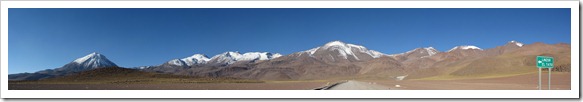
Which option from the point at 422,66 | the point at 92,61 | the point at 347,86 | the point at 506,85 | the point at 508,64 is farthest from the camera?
the point at 422,66

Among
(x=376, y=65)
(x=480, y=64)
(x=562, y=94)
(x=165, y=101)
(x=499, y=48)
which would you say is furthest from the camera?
(x=376, y=65)

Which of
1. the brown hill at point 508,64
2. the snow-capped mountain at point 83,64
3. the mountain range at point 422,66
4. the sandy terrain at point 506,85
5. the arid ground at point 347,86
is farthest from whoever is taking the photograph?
the snow-capped mountain at point 83,64

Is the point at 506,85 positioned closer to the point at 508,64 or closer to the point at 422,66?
the point at 508,64

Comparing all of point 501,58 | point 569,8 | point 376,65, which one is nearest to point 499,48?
point 376,65

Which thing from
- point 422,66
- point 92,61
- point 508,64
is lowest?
point 508,64

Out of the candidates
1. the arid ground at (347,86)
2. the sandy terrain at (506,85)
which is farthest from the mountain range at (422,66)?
the sandy terrain at (506,85)

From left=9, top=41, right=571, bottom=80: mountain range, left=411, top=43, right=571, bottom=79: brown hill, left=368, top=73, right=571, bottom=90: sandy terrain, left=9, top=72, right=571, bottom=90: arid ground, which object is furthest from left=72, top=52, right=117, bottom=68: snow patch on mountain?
left=411, top=43, right=571, bottom=79: brown hill

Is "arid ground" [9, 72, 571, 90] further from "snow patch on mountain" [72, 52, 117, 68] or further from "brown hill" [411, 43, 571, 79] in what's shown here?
"snow patch on mountain" [72, 52, 117, 68]

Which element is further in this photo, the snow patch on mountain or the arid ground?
the snow patch on mountain

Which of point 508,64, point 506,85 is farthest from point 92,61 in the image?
point 506,85

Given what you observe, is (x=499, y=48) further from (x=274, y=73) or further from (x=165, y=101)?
(x=165, y=101)

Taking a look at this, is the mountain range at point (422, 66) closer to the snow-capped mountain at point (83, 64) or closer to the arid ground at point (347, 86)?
the snow-capped mountain at point (83, 64)
